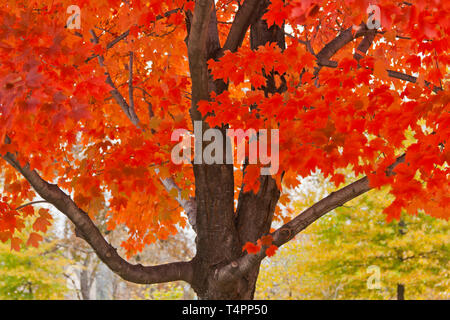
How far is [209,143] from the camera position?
4.52 meters

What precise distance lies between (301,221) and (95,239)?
6.13 feet

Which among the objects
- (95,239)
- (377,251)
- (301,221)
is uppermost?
(377,251)

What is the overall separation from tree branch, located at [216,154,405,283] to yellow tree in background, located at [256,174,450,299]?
863 cm

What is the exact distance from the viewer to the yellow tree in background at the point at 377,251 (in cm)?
1254

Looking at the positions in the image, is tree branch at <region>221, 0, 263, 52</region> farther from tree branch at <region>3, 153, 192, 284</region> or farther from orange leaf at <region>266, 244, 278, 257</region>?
tree branch at <region>3, 153, 192, 284</region>

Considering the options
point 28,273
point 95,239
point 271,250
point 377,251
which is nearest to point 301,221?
point 271,250

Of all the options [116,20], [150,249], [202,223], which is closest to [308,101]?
[202,223]

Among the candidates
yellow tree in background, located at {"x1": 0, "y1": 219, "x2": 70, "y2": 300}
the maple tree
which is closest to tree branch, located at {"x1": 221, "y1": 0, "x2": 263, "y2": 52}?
the maple tree

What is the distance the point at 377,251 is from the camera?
12.6m

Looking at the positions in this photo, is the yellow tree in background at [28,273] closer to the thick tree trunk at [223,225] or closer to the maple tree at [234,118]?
the maple tree at [234,118]

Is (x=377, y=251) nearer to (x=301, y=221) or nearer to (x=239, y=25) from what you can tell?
(x=301, y=221)

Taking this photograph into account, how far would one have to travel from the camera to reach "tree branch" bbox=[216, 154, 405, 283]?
4195 mm

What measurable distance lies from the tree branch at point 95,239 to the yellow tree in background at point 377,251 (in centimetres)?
867
